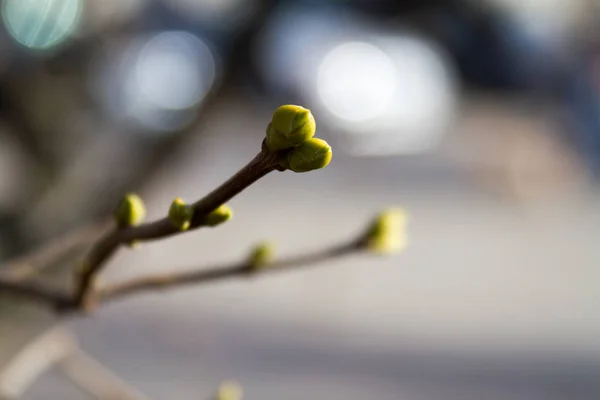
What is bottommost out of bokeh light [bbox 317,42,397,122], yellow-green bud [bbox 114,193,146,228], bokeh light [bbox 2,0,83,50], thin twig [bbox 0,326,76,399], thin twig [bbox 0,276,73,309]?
yellow-green bud [bbox 114,193,146,228]

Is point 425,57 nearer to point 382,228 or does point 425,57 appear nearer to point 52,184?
point 52,184

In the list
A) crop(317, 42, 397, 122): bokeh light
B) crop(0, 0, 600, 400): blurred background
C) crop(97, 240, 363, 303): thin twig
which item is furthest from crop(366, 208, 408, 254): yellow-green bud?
crop(317, 42, 397, 122): bokeh light

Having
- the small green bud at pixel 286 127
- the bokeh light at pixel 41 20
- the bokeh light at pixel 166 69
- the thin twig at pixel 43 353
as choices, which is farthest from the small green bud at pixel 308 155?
the bokeh light at pixel 166 69

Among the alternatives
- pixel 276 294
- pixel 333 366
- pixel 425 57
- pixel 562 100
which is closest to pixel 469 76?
pixel 425 57

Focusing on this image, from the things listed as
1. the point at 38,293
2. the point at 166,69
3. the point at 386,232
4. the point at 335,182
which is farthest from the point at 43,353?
the point at 166,69

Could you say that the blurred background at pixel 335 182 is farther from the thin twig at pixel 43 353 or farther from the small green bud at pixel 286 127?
the small green bud at pixel 286 127

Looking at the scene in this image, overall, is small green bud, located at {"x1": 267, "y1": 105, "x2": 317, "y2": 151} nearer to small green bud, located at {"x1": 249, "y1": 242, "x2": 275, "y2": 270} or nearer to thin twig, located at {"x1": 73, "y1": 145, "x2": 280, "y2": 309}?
thin twig, located at {"x1": 73, "y1": 145, "x2": 280, "y2": 309}
